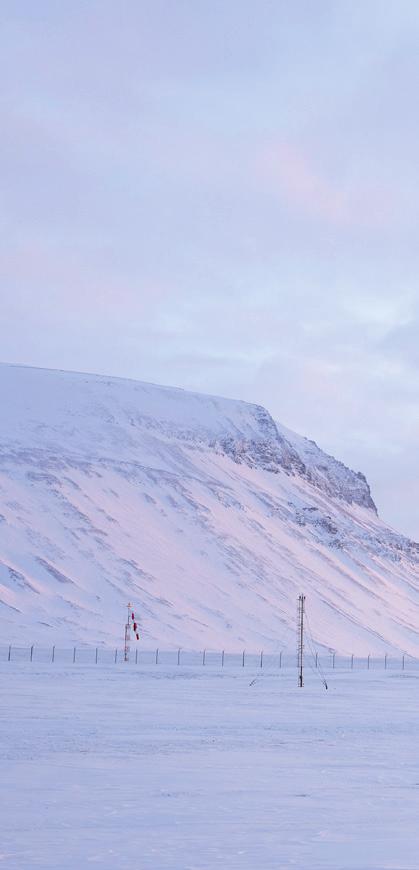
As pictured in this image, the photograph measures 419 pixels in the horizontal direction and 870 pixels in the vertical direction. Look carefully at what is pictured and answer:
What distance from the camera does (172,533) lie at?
5827 inches

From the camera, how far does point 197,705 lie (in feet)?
141

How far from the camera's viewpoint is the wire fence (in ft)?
286

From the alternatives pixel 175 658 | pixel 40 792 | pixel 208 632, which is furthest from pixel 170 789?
pixel 208 632

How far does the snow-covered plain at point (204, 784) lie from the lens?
14.5 m

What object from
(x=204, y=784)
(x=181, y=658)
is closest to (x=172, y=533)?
(x=181, y=658)

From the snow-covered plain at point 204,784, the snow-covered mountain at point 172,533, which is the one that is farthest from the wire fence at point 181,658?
the snow-covered plain at point 204,784

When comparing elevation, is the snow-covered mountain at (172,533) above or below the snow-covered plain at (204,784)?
above

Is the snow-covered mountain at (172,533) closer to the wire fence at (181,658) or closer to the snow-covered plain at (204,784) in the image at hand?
the wire fence at (181,658)

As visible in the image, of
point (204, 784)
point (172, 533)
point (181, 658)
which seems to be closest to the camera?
point (204, 784)

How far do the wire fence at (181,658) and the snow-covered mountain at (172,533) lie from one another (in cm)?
522

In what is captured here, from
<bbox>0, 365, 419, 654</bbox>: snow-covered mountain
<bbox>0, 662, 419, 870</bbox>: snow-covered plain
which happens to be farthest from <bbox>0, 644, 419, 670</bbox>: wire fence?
<bbox>0, 662, 419, 870</bbox>: snow-covered plain

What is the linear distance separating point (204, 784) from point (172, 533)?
12704cm

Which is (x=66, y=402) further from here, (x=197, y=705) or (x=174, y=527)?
(x=197, y=705)

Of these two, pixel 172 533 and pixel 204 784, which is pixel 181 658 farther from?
pixel 204 784
